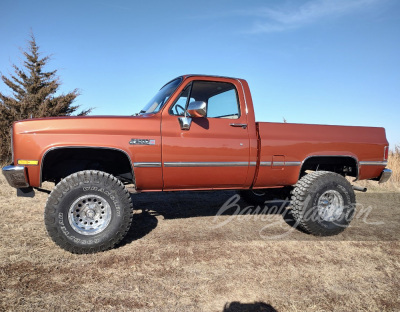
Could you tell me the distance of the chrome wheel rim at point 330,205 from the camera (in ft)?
12.9

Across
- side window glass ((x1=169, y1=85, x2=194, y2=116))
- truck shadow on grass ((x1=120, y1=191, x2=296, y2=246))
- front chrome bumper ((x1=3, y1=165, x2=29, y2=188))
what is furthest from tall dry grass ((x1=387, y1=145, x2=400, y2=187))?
front chrome bumper ((x1=3, y1=165, x2=29, y2=188))

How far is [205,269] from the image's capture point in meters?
2.71

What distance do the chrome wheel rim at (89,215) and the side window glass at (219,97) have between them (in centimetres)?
195

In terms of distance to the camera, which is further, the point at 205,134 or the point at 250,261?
the point at 205,134

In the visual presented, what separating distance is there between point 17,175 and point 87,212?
2.85ft

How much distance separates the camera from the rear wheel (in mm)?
3814

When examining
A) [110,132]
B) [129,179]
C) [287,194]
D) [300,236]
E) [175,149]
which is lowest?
[300,236]

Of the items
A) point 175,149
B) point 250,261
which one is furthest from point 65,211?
point 250,261

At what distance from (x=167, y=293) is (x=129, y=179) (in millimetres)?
1922

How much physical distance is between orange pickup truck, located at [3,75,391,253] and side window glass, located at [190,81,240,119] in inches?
0.6

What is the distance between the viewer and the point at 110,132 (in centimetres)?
319

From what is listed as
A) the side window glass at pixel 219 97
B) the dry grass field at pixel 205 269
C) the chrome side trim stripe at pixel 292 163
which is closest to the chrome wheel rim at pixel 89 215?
the dry grass field at pixel 205 269

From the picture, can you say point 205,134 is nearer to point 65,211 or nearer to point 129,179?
point 129,179

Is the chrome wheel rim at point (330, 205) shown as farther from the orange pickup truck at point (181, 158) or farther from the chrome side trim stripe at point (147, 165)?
the chrome side trim stripe at point (147, 165)
